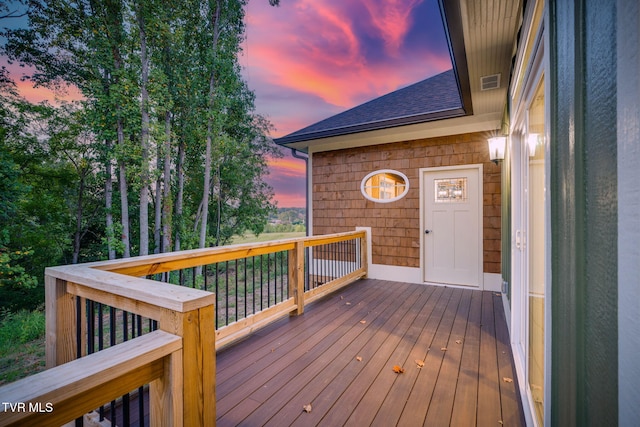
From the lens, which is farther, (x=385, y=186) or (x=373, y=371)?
(x=385, y=186)

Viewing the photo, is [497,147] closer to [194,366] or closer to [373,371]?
[373,371]

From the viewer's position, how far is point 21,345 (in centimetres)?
479

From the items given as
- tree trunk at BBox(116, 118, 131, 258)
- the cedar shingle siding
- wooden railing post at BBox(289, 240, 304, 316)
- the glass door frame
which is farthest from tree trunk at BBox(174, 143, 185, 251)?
the glass door frame

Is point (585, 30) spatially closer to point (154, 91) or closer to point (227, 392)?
point (227, 392)

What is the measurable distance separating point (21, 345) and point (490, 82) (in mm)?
8186

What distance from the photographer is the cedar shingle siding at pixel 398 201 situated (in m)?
4.61

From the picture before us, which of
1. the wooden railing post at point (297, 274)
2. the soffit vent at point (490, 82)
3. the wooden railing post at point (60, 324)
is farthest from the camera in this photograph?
the wooden railing post at point (297, 274)

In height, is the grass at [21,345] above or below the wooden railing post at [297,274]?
below

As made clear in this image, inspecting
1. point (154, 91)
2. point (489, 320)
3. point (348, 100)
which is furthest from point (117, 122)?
point (489, 320)

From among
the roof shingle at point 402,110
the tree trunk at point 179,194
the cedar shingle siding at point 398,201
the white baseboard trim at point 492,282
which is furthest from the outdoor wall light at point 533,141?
the tree trunk at point 179,194

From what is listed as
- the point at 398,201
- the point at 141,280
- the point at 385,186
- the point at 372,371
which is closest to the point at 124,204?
the point at 385,186

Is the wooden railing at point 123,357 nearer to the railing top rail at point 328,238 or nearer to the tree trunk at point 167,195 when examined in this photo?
the railing top rail at point 328,238

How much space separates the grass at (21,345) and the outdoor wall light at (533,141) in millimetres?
5689

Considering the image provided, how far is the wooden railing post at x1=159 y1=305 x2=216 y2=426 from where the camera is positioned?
87 centimetres
